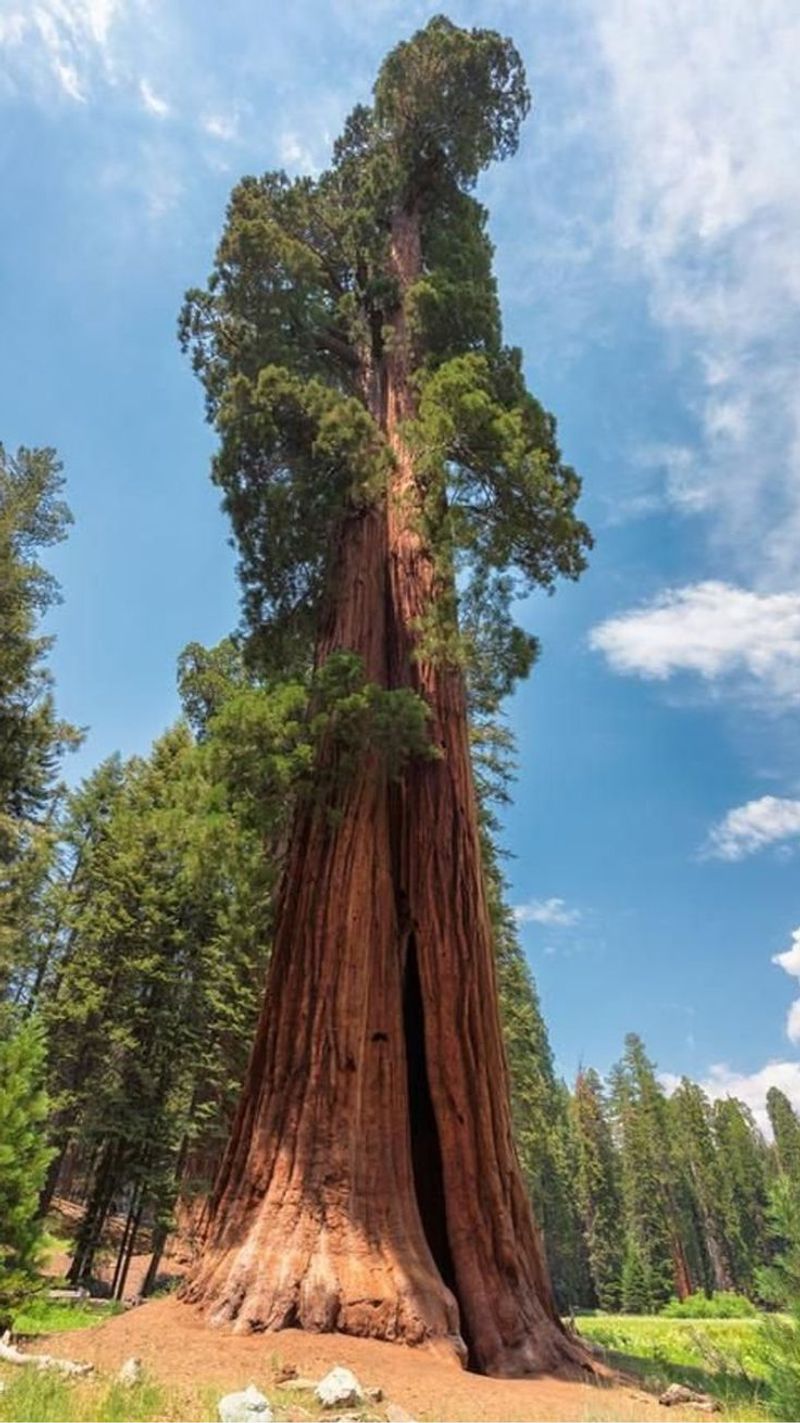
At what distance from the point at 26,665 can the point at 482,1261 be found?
1176cm

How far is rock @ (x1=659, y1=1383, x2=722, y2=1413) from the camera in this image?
230 inches

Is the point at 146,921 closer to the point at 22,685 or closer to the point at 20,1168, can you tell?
the point at 22,685

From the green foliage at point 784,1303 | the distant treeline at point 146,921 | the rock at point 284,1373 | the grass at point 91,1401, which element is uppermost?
the distant treeline at point 146,921

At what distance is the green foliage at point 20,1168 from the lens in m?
6.44

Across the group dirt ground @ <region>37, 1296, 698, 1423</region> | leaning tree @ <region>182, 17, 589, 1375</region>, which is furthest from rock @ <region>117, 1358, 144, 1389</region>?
leaning tree @ <region>182, 17, 589, 1375</region>

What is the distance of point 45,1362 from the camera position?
15.4 ft

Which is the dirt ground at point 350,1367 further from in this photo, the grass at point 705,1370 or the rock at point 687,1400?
the grass at point 705,1370

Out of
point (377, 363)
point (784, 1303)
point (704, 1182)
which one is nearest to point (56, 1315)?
point (784, 1303)

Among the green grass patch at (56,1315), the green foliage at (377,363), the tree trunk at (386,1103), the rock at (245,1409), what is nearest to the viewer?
the rock at (245,1409)

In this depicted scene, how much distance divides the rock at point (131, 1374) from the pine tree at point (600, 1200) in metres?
50.3

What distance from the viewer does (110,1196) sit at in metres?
17.1

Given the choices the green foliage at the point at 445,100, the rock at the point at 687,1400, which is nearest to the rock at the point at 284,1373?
the rock at the point at 687,1400

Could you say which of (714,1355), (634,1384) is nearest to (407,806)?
(634,1384)

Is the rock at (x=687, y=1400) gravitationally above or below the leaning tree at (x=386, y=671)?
below
